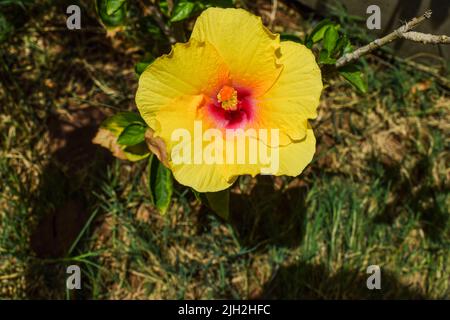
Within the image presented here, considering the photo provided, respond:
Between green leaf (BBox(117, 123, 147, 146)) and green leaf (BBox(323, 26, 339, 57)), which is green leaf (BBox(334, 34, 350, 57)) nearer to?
green leaf (BBox(323, 26, 339, 57))

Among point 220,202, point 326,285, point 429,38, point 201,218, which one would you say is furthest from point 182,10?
point 326,285

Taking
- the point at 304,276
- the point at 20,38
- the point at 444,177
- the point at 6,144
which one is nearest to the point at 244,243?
the point at 304,276

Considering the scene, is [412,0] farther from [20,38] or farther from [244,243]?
[20,38]

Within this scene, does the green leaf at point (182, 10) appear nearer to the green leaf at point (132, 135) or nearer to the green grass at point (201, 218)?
the green leaf at point (132, 135)

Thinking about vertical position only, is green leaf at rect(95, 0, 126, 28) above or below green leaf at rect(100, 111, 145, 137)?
above

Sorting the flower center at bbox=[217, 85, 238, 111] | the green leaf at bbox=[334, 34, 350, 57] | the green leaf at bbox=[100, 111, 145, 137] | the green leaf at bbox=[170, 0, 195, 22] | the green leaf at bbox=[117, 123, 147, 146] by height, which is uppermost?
the green leaf at bbox=[170, 0, 195, 22]

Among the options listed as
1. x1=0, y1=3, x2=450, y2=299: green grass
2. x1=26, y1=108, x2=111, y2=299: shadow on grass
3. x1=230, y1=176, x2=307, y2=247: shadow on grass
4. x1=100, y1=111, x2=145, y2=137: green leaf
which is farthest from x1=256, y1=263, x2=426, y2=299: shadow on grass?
x1=100, y1=111, x2=145, y2=137: green leaf

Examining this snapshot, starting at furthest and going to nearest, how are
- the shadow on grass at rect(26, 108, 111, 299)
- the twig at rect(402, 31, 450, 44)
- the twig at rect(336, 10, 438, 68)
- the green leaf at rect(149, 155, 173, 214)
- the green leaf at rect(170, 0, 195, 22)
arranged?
the shadow on grass at rect(26, 108, 111, 299)
the green leaf at rect(149, 155, 173, 214)
the green leaf at rect(170, 0, 195, 22)
the twig at rect(336, 10, 438, 68)
the twig at rect(402, 31, 450, 44)
